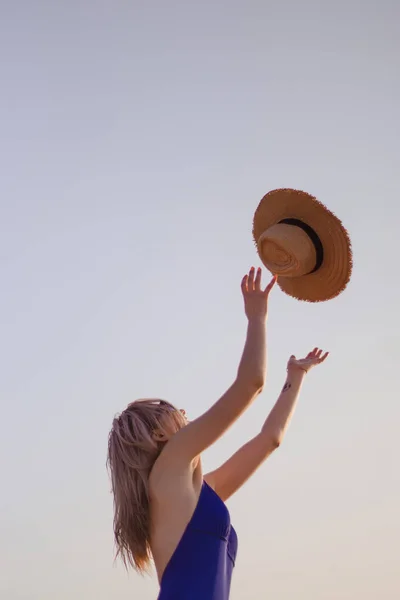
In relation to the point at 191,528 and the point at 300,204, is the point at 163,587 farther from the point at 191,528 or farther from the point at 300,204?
the point at 300,204

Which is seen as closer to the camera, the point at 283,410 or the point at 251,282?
the point at 251,282

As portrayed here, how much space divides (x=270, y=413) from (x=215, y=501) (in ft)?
3.29

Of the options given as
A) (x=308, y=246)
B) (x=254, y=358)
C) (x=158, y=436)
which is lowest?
(x=158, y=436)

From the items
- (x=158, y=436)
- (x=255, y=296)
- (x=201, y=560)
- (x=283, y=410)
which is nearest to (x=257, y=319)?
(x=255, y=296)

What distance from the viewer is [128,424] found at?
14.7 feet

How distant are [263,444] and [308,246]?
1.12m

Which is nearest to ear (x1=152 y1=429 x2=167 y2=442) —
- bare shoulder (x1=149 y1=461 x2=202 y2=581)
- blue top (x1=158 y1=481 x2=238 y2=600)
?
bare shoulder (x1=149 y1=461 x2=202 y2=581)

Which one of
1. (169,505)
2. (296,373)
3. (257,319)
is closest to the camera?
(257,319)

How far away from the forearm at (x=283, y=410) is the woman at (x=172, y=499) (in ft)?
2.65

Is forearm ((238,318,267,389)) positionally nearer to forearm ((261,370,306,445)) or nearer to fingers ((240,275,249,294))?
fingers ((240,275,249,294))

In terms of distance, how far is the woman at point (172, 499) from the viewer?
14.1 feet

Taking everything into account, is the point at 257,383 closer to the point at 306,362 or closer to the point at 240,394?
the point at 240,394

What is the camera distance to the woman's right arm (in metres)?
4.09

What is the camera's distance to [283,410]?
212 inches
